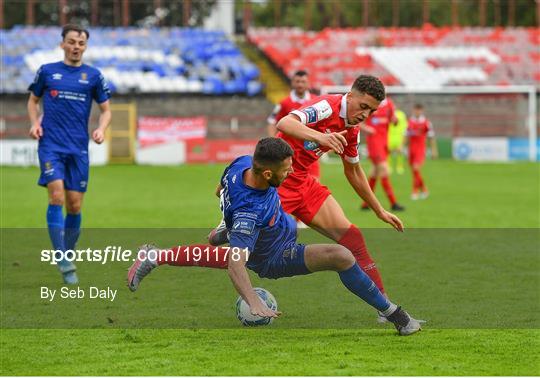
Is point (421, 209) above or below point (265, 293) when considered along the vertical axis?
below

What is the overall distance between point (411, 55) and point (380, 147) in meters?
26.8

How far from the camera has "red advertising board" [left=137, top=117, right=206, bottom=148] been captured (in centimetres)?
3612

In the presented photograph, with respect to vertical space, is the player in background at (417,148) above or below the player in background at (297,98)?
below

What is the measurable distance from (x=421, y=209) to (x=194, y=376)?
42.3ft

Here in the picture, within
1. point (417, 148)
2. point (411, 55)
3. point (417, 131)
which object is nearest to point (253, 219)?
point (417, 148)

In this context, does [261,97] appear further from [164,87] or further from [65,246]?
[65,246]

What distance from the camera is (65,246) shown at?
9.81 meters

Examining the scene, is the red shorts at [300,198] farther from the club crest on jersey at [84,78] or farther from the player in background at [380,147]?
the player in background at [380,147]

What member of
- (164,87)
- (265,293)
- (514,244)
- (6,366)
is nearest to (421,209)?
(514,244)

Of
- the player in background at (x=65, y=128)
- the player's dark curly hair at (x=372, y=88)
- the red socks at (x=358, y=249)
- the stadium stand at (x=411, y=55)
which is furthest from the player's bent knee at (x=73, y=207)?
the stadium stand at (x=411, y=55)

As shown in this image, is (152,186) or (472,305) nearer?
(472,305)

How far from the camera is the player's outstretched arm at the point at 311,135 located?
670cm

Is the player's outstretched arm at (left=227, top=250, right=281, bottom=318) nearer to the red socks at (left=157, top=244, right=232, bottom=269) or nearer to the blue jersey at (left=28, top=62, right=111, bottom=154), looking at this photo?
the red socks at (left=157, top=244, right=232, bottom=269)

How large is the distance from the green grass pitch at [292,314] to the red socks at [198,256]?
467mm
